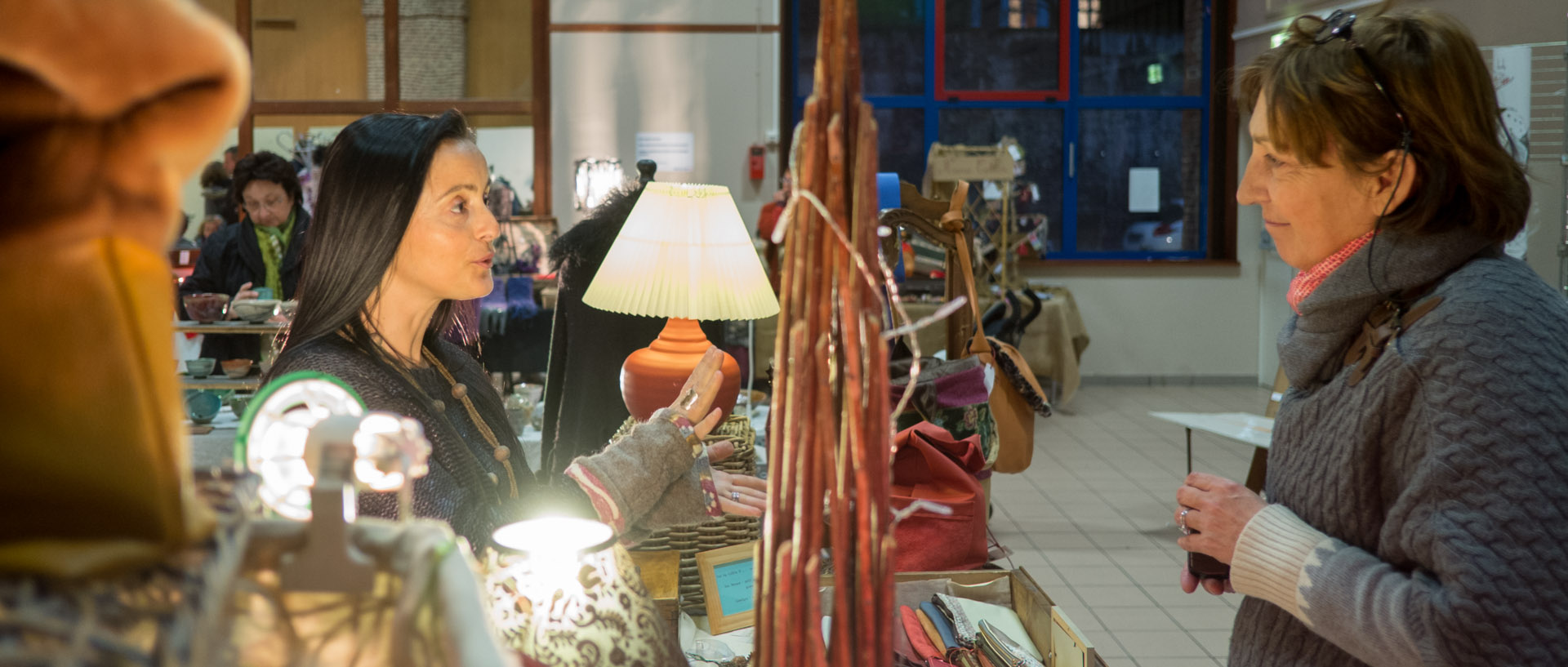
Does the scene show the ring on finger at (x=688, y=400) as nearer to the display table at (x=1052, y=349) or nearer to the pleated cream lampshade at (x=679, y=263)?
the pleated cream lampshade at (x=679, y=263)

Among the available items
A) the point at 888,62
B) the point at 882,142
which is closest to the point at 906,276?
the point at 882,142

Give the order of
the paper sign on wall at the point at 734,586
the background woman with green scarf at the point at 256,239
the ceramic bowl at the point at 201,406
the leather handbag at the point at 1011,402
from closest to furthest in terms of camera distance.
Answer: the paper sign on wall at the point at 734,586
the leather handbag at the point at 1011,402
the ceramic bowl at the point at 201,406
the background woman with green scarf at the point at 256,239

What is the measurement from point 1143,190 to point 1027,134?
3.52ft

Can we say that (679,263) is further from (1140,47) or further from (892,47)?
(1140,47)

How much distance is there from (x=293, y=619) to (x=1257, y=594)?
1.19 metres

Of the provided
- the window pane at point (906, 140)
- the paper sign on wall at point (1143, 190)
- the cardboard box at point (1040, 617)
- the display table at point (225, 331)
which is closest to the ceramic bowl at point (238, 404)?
the display table at point (225, 331)

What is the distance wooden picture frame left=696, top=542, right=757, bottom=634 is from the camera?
1.69 m

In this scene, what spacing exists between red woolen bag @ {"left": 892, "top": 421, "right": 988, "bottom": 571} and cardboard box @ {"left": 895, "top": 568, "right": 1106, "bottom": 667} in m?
0.09

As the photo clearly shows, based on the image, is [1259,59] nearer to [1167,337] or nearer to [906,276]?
[906,276]

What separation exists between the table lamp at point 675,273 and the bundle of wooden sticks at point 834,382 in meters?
1.23

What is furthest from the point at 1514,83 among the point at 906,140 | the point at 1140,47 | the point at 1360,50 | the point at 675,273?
the point at 675,273

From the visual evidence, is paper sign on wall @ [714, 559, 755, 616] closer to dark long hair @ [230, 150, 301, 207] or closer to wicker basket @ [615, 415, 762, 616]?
wicker basket @ [615, 415, 762, 616]

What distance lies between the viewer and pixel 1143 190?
8859 millimetres

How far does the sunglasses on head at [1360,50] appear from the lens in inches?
48.8
